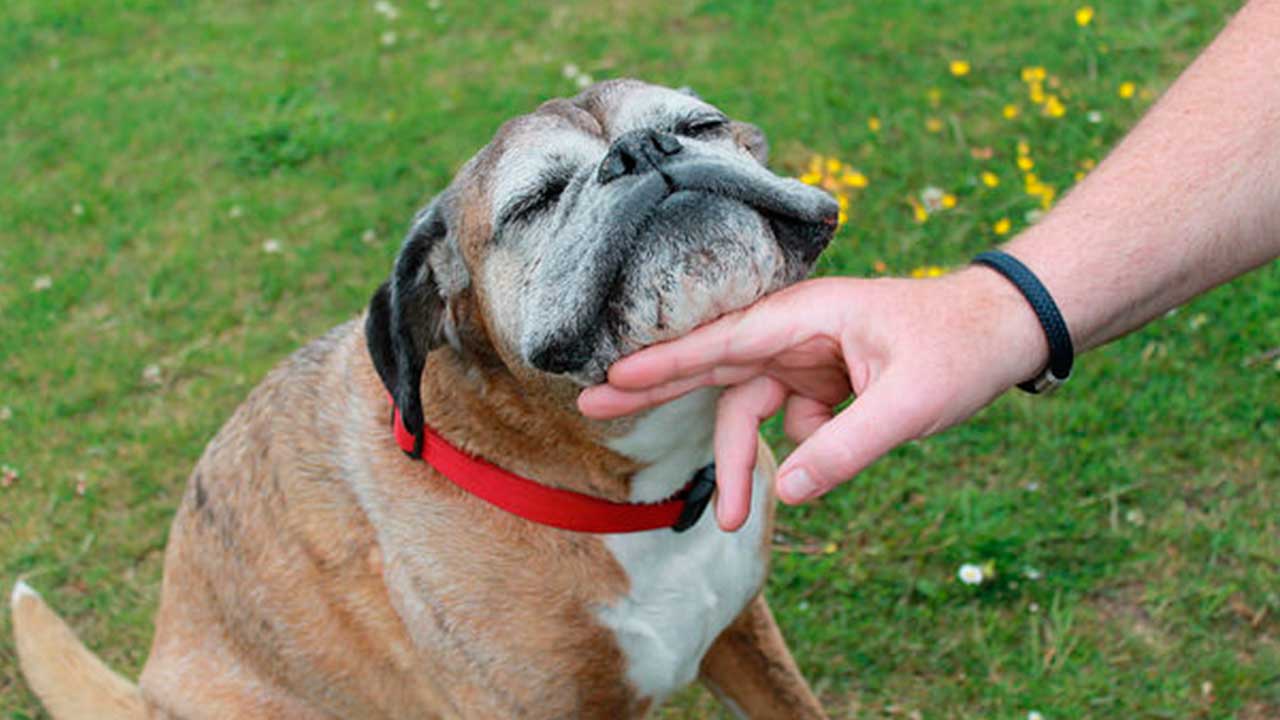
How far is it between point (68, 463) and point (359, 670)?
242cm

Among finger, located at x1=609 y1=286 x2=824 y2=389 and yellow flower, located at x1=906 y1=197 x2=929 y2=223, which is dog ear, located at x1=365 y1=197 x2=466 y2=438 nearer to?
finger, located at x1=609 y1=286 x2=824 y2=389

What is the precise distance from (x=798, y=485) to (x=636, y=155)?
0.68m

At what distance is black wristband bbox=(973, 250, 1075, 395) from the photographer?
2.21 meters

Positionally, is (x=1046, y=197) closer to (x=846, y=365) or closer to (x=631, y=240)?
(x=846, y=365)

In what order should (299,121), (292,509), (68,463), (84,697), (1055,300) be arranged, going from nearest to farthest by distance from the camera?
(1055,300) → (292,509) → (84,697) → (68,463) → (299,121)

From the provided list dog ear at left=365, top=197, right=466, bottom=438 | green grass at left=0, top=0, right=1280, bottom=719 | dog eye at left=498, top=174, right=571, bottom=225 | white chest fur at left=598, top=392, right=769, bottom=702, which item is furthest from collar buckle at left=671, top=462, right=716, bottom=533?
green grass at left=0, top=0, right=1280, bottom=719

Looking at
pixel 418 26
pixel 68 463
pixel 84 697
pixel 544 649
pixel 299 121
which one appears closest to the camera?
pixel 544 649

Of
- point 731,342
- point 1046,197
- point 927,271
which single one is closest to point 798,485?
point 731,342

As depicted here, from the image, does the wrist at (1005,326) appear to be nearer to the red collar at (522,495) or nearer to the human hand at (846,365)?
the human hand at (846,365)

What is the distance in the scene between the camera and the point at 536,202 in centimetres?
250

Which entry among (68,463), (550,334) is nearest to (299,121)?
(68,463)

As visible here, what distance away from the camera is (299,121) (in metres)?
6.44

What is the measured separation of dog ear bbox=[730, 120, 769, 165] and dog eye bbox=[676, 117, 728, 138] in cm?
5

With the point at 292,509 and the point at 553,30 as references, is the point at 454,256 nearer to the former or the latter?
the point at 292,509
